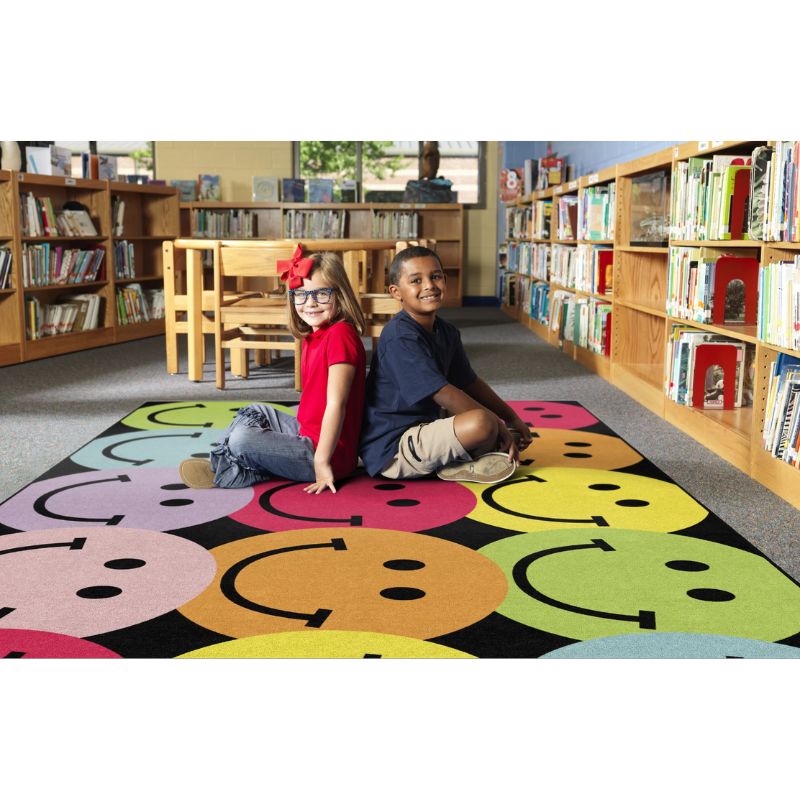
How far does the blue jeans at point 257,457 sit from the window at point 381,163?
743 centimetres

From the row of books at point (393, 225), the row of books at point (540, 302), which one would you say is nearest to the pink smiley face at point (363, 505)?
the row of books at point (540, 302)

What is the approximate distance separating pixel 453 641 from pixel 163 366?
401 cm

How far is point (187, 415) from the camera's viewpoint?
381 centimetres

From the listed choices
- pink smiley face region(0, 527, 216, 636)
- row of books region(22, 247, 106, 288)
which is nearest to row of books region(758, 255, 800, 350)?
pink smiley face region(0, 527, 216, 636)

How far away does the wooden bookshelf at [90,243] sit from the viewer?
533 cm

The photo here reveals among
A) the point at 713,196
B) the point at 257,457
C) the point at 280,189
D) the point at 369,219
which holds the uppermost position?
the point at 280,189

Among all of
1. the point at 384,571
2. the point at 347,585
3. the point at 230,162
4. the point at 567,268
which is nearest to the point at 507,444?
the point at 384,571

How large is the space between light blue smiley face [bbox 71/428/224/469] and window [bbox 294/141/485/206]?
6752mm

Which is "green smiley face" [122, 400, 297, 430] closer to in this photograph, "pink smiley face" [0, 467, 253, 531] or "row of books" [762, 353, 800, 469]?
"pink smiley face" [0, 467, 253, 531]

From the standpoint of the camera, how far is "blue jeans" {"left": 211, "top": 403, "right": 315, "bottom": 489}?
8.64 feet

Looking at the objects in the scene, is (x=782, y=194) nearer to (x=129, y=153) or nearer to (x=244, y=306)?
(x=244, y=306)

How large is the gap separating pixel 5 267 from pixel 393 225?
4720 millimetres

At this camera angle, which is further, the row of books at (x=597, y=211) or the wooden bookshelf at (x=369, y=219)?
the wooden bookshelf at (x=369, y=219)

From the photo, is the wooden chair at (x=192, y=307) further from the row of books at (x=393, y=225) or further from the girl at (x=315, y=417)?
the row of books at (x=393, y=225)
